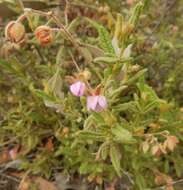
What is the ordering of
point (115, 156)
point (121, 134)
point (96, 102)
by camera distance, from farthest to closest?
point (115, 156) → point (121, 134) → point (96, 102)

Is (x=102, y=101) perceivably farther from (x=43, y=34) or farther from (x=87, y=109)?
(x=43, y=34)

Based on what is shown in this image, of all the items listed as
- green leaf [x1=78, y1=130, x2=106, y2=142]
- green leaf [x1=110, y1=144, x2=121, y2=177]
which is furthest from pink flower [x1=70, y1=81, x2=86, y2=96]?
green leaf [x1=110, y1=144, x2=121, y2=177]

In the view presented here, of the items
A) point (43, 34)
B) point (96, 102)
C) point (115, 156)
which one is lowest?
point (115, 156)

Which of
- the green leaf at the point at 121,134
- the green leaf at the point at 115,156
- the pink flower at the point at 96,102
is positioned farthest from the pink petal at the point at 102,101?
the green leaf at the point at 115,156

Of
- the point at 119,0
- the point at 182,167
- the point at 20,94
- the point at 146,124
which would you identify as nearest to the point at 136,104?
the point at 146,124

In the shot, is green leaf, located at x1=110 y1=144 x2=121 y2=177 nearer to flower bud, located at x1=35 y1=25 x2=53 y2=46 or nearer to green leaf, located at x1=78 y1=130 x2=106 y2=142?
green leaf, located at x1=78 y1=130 x2=106 y2=142

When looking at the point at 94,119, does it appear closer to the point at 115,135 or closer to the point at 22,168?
the point at 115,135

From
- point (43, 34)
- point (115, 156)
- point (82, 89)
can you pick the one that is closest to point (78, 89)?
point (82, 89)

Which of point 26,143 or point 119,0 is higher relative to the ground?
point 119,0

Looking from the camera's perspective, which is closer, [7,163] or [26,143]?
[26,143]
